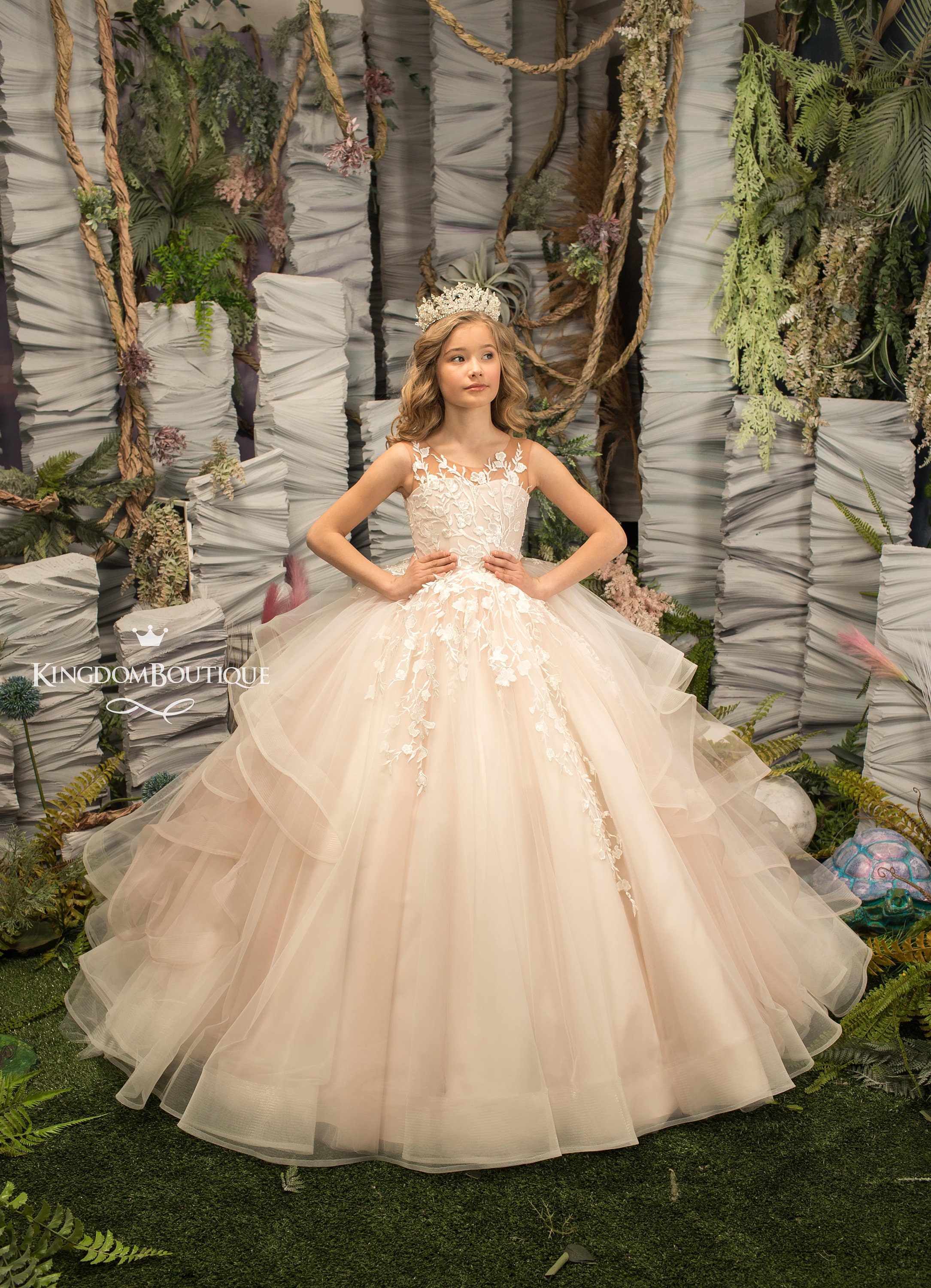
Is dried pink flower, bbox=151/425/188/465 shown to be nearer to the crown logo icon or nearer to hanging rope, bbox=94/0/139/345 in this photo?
hanging rope, bbox=94/0/139/345

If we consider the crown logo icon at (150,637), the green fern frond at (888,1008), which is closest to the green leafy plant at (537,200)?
the crown logo icon at (150,637)

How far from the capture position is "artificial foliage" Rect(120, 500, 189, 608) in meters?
3.78

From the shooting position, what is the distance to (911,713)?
129 inches

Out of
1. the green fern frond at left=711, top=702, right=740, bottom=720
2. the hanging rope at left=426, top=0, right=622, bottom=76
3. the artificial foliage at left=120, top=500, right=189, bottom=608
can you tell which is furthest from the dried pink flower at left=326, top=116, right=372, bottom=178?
the green fern frond at left=711, top=702, right=740, bottom=720

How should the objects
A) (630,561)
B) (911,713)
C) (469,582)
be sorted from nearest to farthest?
(469,582) < (911,713) < (630,561)

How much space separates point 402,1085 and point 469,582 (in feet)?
4.09

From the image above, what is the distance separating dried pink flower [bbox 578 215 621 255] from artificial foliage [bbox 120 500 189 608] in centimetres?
196

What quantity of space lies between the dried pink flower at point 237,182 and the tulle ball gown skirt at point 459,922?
2.29 metres

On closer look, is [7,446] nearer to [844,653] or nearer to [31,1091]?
[31,1091]

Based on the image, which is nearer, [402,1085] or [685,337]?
[402,1085]

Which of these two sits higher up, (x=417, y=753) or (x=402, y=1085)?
(x=417, y=753)

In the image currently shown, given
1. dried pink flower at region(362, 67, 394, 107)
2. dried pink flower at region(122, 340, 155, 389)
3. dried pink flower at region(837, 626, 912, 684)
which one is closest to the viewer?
dried pink flower at region(837, 626, 912, 684)

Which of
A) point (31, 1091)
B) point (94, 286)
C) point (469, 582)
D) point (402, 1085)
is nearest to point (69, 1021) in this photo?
point (31, 1091)

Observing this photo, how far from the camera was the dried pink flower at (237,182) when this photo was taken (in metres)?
4.01
